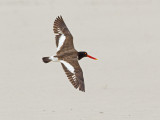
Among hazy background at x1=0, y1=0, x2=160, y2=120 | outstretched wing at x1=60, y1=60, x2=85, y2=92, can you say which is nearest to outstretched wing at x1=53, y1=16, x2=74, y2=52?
outstretched wing at x1=60, y1=60, x2=85, y2=92

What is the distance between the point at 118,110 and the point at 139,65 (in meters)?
3.24

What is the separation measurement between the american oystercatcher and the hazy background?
3.04ft

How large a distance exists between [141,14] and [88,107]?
8.03 metres

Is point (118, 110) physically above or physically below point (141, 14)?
below

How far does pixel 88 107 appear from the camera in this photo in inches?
396

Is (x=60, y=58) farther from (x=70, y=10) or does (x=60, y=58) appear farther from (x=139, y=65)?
(x=70, y=10)

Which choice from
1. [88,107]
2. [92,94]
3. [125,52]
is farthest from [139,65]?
[88,107]

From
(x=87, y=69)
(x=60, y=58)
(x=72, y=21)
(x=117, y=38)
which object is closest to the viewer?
(x=60, y=58)

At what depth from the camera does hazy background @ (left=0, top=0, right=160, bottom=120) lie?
10.0m

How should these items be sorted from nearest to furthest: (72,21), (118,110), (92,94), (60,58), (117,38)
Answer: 1. (60,58)
2. (118,110)
3. (92,94)
4. (117,38)
5. (72,21)

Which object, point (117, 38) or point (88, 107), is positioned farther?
point (117, 38)

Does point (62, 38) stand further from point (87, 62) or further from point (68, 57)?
point (87, 62)

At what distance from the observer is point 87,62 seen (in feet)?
43.7

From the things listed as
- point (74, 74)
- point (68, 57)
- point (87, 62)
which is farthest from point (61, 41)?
point (87, 62)
